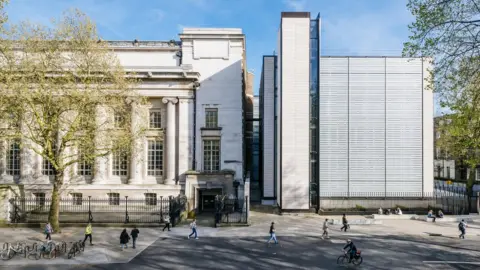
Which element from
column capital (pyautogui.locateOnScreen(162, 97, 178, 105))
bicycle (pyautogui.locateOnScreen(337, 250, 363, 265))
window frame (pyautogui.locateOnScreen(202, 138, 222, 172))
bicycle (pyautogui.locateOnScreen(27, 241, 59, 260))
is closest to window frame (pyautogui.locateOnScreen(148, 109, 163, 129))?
column capital (pyautogui.locateOnScreen(162, 97, 178, 105))

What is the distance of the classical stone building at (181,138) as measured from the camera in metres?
34.0

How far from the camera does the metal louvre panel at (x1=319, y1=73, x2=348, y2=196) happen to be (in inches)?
1342

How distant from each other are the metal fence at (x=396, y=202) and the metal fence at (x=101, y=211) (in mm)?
15115

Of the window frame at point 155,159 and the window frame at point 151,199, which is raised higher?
the window frame at point 155,159

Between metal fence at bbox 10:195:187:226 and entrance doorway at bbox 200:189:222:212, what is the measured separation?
3187 millimetres

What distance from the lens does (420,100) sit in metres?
34.4

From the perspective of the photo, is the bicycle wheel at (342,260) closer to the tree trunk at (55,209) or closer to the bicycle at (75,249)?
the bicycle at (75,249)

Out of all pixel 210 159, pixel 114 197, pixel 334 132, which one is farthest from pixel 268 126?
pixel 114 197

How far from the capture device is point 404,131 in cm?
3438

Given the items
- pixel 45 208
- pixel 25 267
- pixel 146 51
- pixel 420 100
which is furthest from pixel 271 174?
pixel 25 267

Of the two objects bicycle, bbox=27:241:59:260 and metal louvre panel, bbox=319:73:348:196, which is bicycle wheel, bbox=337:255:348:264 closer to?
bicycle, bbox=27:241:59:260

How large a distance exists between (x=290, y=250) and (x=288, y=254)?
90 centimetres

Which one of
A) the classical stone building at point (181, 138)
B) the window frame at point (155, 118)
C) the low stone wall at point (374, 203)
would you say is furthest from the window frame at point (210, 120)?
the low stone wall at point (374, 203)

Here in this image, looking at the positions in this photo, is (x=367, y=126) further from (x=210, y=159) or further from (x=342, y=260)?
(x=342, y=260)
